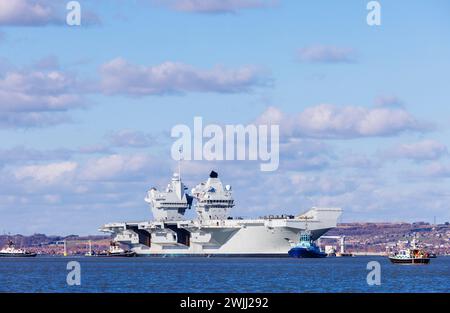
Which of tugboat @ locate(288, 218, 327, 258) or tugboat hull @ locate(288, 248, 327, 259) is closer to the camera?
tugboat @ locate(288, 218, 327, 258)

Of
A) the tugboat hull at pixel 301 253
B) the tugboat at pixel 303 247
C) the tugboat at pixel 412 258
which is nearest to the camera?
the tugboat at pixel 412 258

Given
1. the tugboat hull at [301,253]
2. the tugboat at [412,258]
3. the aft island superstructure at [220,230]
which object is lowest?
the tugboat at [412,258]

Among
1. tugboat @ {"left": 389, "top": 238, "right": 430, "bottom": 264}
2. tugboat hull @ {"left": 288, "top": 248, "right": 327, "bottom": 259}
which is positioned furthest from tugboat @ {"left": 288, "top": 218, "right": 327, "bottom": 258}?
tugboat @ {"left": 389, "top": 238, "right": 430, "bottom": 264}

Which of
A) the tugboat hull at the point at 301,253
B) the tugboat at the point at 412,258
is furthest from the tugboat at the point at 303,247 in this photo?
the tugboat at the point at 412,258

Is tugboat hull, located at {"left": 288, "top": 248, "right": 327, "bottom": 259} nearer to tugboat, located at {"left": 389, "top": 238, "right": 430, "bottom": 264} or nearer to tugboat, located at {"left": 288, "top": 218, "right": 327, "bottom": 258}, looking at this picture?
tugboat, located at {"left": 288, "top": 218, "right": 327, "bottom": 258}

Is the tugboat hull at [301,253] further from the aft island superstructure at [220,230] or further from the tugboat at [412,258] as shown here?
the tugboat at [412,258]

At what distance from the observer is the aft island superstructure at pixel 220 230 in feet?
547

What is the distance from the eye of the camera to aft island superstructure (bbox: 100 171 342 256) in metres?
167
